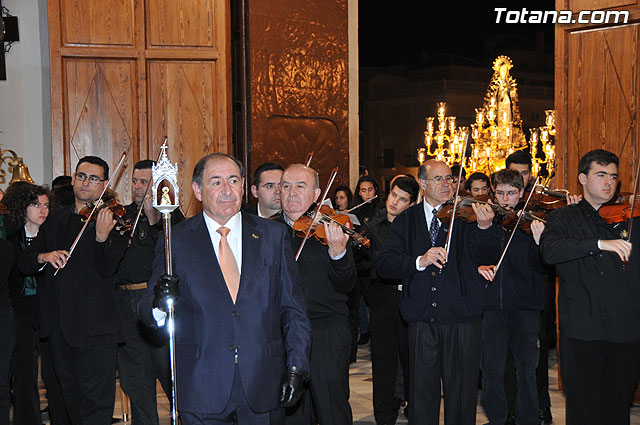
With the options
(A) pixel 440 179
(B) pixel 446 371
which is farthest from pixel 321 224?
(B) pixel 446 371

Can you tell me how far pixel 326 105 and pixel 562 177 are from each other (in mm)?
3793

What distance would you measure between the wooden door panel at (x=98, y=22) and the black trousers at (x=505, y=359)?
5.11 m

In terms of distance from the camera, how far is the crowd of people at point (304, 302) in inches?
134

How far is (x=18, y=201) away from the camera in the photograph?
18.2 ft

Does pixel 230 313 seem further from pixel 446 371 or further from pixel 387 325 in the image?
pixel 387 325

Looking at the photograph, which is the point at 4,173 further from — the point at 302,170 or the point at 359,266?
the point at 302,170

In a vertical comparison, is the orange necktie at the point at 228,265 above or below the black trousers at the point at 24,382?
above

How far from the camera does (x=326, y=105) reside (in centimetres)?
976

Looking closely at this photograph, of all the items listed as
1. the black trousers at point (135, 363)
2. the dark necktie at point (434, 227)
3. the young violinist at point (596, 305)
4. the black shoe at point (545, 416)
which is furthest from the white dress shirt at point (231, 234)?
the black shoe at point (545, 416)

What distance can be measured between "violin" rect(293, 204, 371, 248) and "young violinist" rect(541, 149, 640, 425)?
121 cm

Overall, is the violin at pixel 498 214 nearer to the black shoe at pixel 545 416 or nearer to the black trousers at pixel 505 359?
the black trousers at pixel 505 359

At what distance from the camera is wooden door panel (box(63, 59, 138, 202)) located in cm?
820

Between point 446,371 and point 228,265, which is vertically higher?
point 228,265

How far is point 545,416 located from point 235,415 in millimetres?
3462
